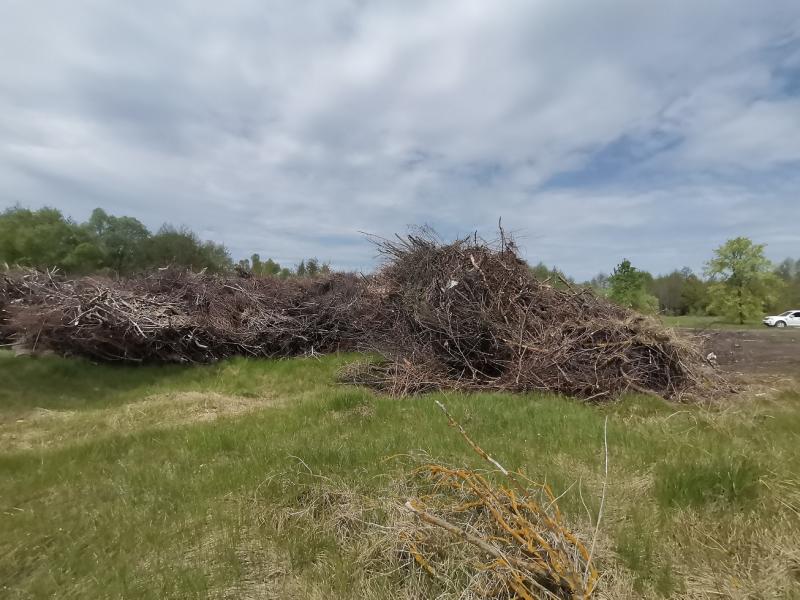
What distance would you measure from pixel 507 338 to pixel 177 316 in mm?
8073

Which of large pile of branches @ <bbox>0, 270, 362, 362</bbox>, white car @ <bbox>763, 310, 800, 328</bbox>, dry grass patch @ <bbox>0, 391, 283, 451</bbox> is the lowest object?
dry grass patch @ <bbox>0, 391, 283, 451</bbox>

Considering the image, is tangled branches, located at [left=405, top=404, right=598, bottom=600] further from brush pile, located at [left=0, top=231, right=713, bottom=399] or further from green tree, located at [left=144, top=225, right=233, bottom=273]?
green tree, located at [left=144, top=225, right=233, bottom=273]

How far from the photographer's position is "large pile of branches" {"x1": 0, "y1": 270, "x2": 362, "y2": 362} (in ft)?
33.7

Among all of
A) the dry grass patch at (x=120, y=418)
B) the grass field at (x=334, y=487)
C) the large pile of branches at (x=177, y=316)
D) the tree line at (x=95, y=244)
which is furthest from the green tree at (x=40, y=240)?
the grass field at (x=334, y=487)

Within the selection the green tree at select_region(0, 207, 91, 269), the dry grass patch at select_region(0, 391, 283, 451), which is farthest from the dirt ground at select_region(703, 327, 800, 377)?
the green tree at select_region(0, 207, 91, 269)

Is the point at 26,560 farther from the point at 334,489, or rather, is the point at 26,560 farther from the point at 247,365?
the point at 247,365

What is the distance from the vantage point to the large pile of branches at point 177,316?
33.7 ft

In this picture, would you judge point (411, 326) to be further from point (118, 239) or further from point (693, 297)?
point (693, 297)

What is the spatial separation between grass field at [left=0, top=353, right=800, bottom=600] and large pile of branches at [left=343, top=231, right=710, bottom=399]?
3.05ft

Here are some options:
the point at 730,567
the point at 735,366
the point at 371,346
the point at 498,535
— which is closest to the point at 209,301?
the point at 371,346

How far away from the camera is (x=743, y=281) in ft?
124

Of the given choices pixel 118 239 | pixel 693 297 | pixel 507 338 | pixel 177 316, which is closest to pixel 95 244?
pixel 118 239

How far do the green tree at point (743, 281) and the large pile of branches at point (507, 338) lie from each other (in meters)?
36.5

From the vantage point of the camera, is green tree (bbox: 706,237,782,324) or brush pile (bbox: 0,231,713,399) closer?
brush pile (bbox: 0,231,713,399)
